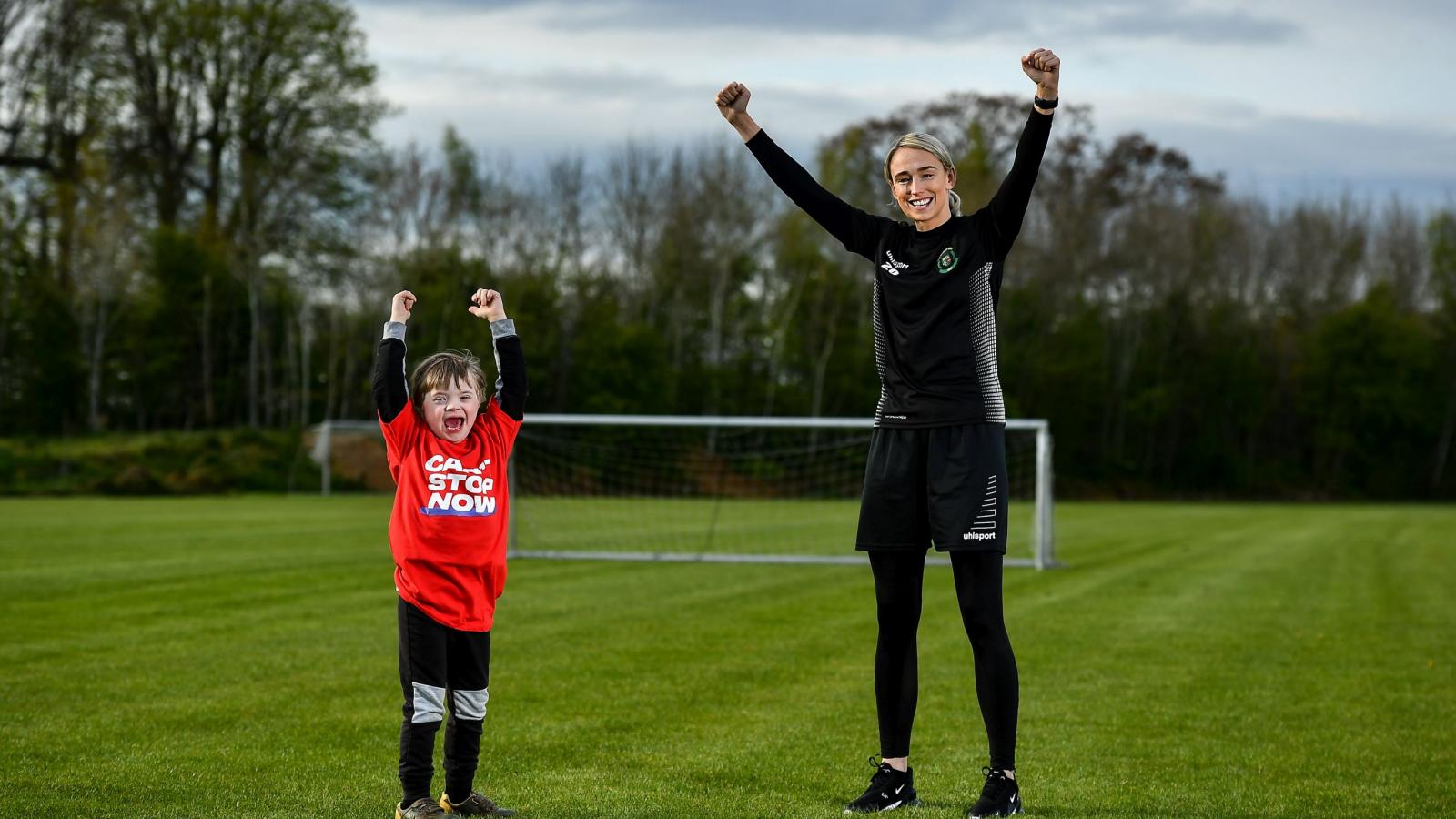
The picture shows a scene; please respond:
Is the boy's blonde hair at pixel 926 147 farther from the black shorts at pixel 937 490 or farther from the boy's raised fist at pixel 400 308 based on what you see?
the boy's raised fist at pixel 400 308

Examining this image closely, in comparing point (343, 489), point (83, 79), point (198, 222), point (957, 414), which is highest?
point (83, 79)

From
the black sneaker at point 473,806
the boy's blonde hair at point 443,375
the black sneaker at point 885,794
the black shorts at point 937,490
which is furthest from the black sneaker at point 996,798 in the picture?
the boy's blonde hair at point 443,375

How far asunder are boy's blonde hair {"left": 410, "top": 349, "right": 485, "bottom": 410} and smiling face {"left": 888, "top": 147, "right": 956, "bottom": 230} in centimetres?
135

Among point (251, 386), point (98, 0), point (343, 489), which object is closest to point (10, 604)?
point (343, 489)

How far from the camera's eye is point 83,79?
3975cm

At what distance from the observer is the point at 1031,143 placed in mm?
4188

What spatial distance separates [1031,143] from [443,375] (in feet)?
5.92

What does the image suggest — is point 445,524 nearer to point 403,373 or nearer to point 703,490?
point 403,373

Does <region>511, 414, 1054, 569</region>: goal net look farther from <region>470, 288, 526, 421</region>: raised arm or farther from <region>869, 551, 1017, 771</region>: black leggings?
<region>470, 288, 526, 421</region>: raised arm

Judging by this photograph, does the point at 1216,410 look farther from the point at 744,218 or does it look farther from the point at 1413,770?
the point at 1413,770

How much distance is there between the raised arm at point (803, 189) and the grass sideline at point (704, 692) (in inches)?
69.1

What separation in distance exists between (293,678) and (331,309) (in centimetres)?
3534

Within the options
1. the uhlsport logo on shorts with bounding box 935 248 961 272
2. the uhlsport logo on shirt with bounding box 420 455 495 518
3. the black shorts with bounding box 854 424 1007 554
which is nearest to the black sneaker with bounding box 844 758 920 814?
the black shorts with bounding box 854 424 1007 554

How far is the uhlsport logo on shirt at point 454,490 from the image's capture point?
4297 millimetres
